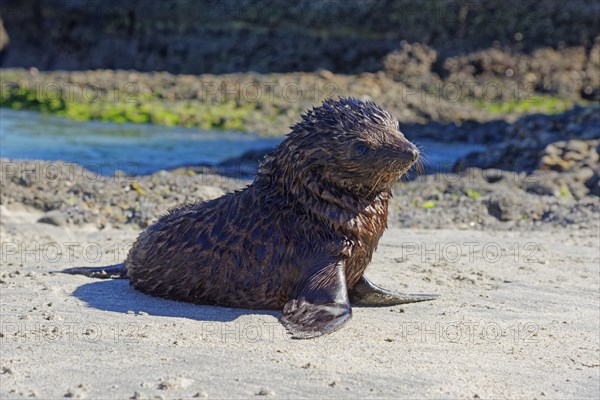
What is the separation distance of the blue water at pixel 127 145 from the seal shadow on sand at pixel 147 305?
861cm

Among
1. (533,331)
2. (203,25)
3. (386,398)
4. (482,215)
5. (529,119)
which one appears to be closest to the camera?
(386,398)

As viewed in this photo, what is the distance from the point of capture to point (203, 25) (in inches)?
1388

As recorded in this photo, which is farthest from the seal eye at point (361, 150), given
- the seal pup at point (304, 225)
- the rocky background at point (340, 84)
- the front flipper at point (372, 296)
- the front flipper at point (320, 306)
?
the rocky background at point (340, 84)

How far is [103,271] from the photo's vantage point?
7.26 m

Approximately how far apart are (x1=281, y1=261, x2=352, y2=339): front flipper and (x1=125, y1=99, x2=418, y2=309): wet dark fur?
0.07 feet

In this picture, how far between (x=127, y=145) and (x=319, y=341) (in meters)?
14.2

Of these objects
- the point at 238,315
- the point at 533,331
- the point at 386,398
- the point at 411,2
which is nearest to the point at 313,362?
the point at 386,398

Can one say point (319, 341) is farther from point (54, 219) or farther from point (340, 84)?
point (340, 84)

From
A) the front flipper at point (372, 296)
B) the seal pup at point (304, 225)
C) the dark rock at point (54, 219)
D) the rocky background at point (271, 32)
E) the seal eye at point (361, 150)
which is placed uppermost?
the rocky background at point (271, 32)

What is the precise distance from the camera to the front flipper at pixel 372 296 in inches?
257

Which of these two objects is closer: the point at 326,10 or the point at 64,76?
the point at 64,76

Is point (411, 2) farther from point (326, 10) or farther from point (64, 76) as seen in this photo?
point (64, 76)

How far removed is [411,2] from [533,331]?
85.5 feet

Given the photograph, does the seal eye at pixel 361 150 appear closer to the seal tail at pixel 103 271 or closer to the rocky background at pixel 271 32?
the seal tail at pixel 103 271
